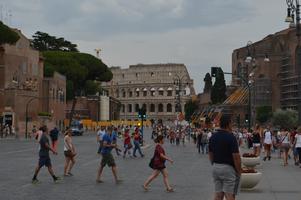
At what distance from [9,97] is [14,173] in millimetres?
58331

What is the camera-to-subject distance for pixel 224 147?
9.61 meters

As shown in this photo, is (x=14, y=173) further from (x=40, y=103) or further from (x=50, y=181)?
(x=40, y=103)

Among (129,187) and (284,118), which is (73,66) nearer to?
(284,118)

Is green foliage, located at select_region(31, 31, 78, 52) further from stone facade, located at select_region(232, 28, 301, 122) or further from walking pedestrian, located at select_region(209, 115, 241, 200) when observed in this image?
walking pedestrian, located at select_region(209, 115, 241, 200)

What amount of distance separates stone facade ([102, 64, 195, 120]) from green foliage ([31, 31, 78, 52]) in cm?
6736

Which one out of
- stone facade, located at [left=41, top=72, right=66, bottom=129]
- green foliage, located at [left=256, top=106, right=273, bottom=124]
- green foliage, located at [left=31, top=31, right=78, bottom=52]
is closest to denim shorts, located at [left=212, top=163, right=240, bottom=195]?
green foliage, located at [left=256, top=106, right=273, bottom=124]

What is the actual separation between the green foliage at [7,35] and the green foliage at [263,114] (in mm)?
34606

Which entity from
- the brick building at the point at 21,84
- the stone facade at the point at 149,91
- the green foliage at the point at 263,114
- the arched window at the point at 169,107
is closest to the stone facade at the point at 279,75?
the green foliage at the point at 263,114

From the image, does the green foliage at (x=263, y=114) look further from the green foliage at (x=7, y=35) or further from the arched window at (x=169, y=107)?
the arched window at (x=169, y=107)

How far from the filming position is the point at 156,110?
193125 mm

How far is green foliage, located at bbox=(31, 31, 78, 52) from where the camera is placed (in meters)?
118

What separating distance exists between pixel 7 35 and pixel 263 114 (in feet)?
120

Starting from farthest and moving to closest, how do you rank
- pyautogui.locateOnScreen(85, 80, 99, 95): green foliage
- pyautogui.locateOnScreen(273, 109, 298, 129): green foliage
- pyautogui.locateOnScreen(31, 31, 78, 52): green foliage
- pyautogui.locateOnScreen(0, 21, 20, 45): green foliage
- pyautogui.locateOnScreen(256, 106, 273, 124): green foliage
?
pyautogui.locateOnScreen(85, 80, 99, 95): green foliage, pyautogui.locateOnScreen(31, 31, 78, 52): green foliage, pyautogui.locateOnScreen(256, 106, 273, 124): green foliage, pyautogui.locateOnScreen(0, 21, 20, 45): green foliage, pyautogui.locateOnScreen(273, 109, 298, 129): green foliage

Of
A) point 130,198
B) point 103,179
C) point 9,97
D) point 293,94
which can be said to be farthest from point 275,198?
point 293,94
